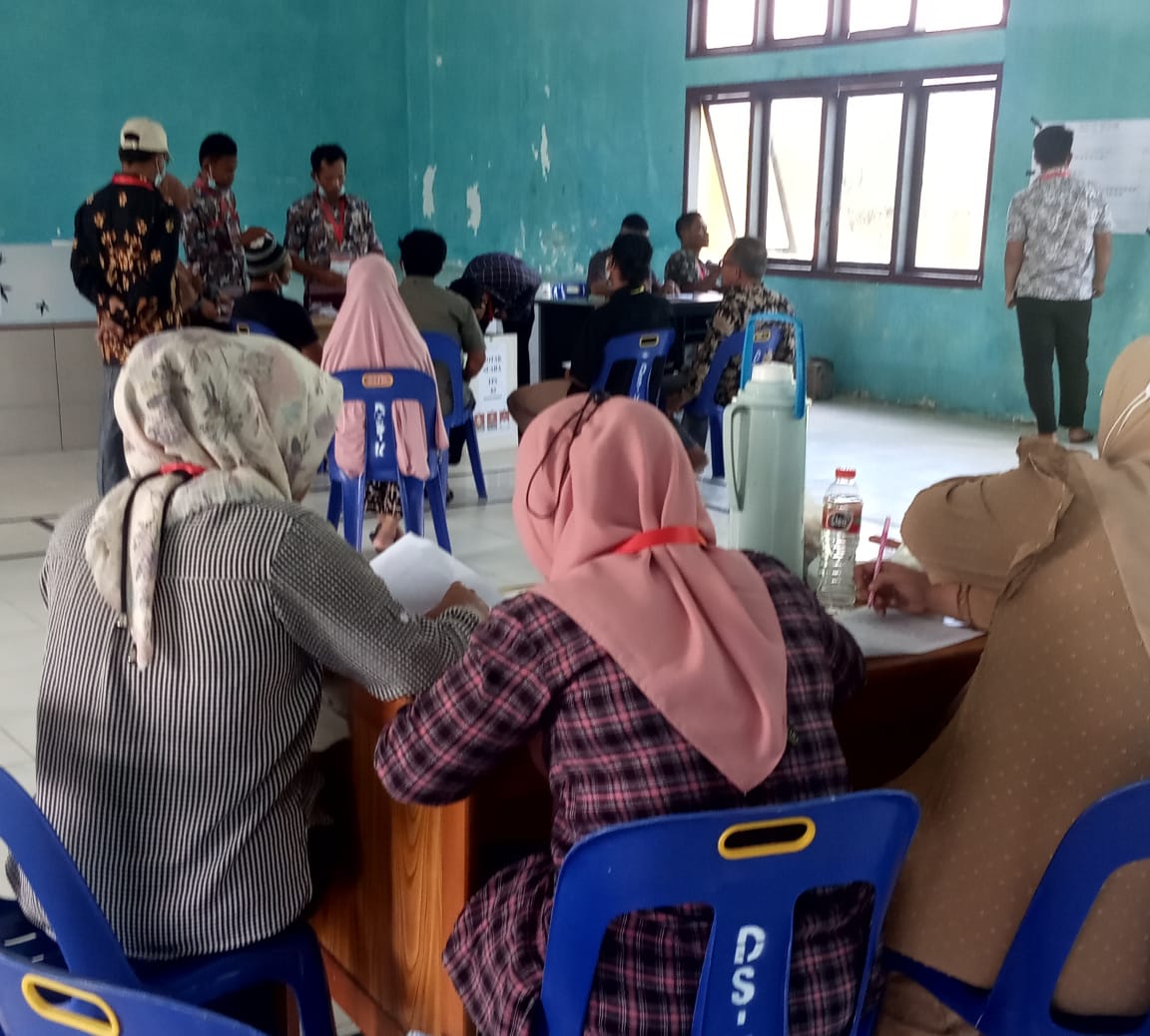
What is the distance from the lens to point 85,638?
1.42 metres

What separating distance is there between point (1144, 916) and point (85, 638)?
119 centimetres

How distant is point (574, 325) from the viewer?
20.5 ft

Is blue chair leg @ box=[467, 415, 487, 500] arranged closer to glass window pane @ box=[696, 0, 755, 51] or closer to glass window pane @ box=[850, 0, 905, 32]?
glass window pane @ box=[850, 0, 905, 32]

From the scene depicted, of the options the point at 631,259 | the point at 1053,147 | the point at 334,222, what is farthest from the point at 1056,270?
the point at 334,222

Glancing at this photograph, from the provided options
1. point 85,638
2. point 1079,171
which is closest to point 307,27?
point 1079,171

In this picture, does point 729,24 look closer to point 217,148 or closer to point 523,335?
point 523,335

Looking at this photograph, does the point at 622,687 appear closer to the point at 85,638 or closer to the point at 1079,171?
the point at 85,638

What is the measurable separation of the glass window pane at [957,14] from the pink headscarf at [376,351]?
453 cm

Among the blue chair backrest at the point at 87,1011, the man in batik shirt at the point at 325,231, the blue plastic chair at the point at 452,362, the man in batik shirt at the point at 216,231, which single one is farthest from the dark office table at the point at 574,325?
the blue chair backrest at the point at 87,1011

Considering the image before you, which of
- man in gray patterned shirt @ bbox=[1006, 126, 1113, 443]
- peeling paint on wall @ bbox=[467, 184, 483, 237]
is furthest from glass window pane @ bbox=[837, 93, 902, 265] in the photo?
peeling paint on wall @ bbox=[467, 184, 483, 237]

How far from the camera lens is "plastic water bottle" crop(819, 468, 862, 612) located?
5.75 feet

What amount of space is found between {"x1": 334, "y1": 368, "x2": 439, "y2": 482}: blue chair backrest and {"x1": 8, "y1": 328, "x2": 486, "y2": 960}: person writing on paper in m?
2.37

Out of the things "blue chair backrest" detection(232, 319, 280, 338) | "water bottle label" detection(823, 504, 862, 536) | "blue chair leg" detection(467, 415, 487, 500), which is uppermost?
"blue chair backrest" detection(232, 319, 280, 338)

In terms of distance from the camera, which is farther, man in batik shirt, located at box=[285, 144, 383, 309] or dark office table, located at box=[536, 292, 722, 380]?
man in batik shirt, located at box=[285, 144, 383, 309]
